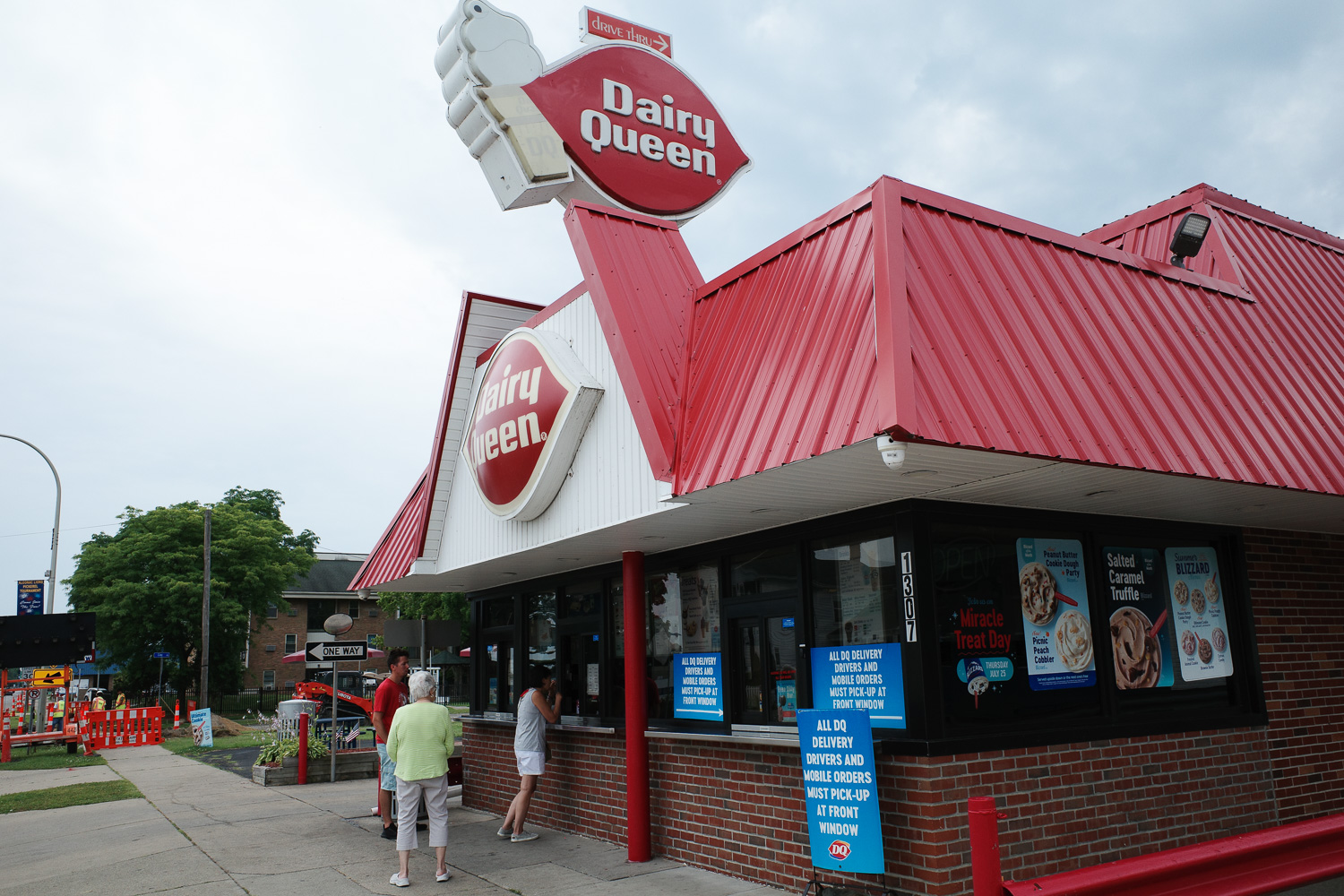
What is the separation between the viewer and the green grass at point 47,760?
70.9 feet

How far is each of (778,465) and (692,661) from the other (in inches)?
148

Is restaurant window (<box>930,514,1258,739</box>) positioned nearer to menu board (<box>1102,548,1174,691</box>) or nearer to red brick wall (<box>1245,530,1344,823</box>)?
menu board (<box>1102,548,1174,691</box>)

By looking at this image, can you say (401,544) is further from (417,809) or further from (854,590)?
(854,590)

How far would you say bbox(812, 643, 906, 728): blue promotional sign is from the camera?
692cm

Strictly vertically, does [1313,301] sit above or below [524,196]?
below

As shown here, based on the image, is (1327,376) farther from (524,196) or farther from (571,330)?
(524,196)

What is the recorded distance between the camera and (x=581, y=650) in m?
11.0

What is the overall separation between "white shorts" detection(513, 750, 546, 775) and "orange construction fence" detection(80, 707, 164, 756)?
68.4 feet

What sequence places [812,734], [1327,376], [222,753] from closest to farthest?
[812,734] < [1327,376] < [222,753]

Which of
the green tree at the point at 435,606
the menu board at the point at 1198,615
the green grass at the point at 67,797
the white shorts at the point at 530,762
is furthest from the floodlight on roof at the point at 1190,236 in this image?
the green tree at the point at 435,606

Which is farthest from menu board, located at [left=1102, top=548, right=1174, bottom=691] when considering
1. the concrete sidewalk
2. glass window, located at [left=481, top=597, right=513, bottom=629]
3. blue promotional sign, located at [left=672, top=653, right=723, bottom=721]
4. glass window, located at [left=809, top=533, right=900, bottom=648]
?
glass window, located at [left=481, top=597, right=513, bottom=629]

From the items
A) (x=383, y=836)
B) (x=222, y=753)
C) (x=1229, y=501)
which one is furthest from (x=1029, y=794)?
(x=222, y=753)

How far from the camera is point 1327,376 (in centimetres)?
828

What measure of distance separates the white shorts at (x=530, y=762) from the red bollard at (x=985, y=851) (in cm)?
649
